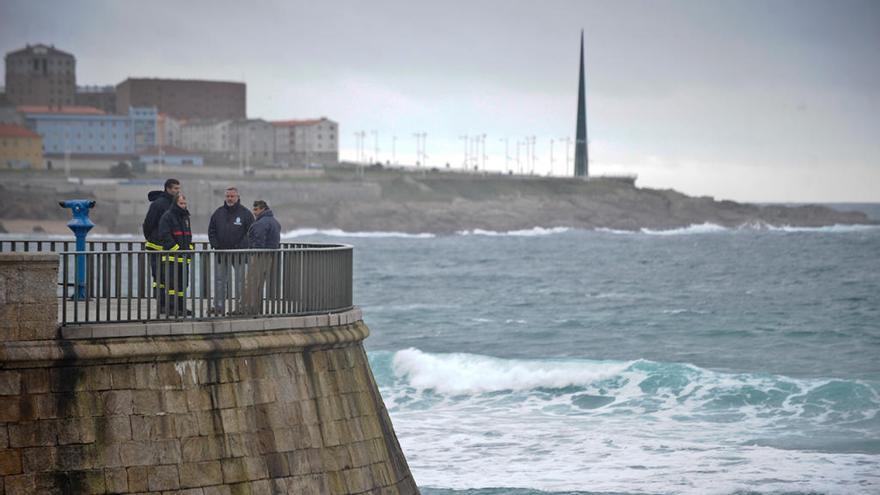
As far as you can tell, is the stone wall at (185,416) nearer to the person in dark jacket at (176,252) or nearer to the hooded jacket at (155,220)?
the person in dark jacket at (176,252)

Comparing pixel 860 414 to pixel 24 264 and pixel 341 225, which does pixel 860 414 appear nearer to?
pixel 24 264

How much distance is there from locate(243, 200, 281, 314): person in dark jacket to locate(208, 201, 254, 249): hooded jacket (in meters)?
0.15

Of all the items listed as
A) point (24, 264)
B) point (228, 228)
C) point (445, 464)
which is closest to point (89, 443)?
point (24, 264)

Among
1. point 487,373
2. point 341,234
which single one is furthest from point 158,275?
point 341,234

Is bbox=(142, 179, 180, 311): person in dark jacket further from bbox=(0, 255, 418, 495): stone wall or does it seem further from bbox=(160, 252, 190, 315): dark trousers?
bbox=(0, 255, 418, 495): stone wall

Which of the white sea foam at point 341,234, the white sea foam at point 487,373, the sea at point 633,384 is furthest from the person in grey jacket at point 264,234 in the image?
the white sea foam at point 341,234

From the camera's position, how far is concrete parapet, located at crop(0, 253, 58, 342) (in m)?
11.1

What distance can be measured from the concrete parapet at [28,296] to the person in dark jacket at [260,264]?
2047mm

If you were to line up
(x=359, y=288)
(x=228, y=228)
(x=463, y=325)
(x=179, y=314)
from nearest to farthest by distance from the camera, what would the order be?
(x=179, y=314), (x=228, y=228), (x=463, y=325), (x=359, y=288)

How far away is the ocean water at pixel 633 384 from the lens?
2217cm

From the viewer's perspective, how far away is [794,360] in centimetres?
3806

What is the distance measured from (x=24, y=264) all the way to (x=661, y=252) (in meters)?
107

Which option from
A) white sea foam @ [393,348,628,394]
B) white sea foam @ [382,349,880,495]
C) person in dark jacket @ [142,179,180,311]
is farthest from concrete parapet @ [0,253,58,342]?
white sea foam @ [393,348,628,394]

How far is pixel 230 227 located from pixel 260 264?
1.38 meters
